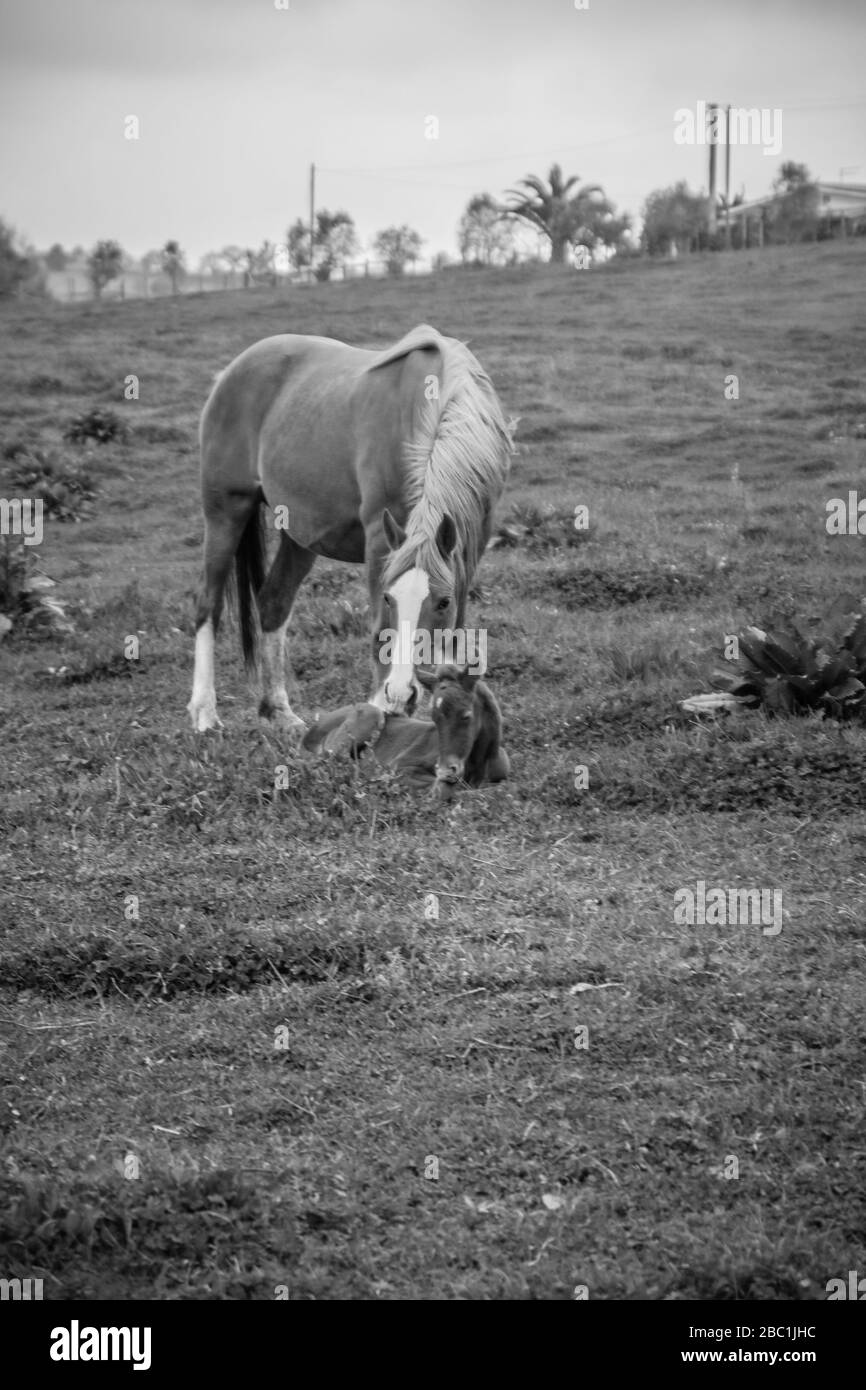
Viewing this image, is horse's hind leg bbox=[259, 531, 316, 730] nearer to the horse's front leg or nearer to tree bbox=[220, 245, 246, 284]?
the horse's front leg

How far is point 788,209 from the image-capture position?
39844 mm

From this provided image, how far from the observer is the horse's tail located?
907 centimetres

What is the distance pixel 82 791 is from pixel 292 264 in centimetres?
4410

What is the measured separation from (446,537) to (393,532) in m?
0.31

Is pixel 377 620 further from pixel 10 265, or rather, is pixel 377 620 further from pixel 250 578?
pixel 10 265

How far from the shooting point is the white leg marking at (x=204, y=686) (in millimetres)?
8438

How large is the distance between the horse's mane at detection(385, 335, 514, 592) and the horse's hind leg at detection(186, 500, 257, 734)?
2.06 metres

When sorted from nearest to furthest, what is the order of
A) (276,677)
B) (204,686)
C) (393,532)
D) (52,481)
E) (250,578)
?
(393,532) < (204,686) < (276,677) < (250,578) < (52,481)

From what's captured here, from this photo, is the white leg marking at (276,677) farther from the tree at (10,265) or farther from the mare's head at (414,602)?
the tree at (10,265)

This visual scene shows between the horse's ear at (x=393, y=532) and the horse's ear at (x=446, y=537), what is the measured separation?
0.22 meters

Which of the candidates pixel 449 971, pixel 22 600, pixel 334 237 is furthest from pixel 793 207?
pixel 449 971

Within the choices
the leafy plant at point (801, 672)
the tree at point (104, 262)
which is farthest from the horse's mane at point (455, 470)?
the tree at point (104, 262)

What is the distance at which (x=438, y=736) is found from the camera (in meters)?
7.11
